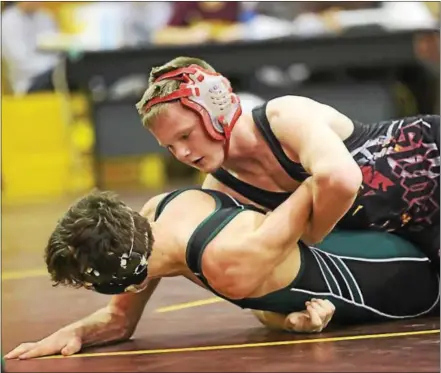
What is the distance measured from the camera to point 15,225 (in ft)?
15.4

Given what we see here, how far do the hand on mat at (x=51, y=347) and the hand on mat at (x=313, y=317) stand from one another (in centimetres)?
44

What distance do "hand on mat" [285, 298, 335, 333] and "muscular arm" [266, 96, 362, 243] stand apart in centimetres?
Result: 13

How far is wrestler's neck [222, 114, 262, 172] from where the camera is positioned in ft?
6.84

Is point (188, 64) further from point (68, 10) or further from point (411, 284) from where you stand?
point (68, 10)

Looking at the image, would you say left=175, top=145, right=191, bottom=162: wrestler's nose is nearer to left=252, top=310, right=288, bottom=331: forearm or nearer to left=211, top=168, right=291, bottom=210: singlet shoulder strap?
left=211, top=168, right=291, bottom=210: singlet shoulder strap

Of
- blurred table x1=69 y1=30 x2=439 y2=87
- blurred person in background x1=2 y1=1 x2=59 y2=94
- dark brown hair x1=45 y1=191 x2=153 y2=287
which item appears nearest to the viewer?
dark brown hair x1=45 y1=191 x2=153 y2=287

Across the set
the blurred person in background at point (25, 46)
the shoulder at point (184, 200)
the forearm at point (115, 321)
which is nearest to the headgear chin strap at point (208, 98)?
the shoulder at point (184, 200)

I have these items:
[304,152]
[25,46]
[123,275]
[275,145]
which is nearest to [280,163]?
[275,145]

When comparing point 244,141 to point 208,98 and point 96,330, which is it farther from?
point 96,330

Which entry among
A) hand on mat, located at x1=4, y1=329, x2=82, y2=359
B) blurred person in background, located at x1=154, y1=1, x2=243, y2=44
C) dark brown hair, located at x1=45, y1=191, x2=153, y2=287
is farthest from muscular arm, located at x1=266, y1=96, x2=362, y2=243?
blurred person in background, located at x1=154, y1=1, x2=243, y2=44

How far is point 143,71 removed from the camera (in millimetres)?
6098

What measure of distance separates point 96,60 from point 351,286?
4284 millimetres

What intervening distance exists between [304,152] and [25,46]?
5.36 meters

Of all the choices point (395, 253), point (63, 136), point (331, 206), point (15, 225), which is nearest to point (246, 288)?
point (331, 206)
